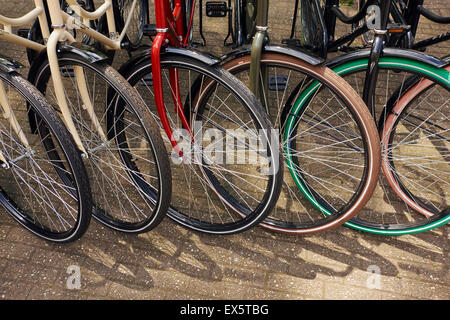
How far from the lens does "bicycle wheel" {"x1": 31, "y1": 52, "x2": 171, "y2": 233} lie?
2.16 meters

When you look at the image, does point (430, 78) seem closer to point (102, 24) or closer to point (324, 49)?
point (324, 49)

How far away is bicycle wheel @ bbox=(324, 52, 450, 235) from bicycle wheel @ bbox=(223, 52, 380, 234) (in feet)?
0.60

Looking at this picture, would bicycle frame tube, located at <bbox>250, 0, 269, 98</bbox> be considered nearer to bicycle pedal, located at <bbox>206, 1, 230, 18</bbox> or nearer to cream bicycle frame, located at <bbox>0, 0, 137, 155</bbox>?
cream bicycle frame, located at <bbox>0, 0, 137, 155</bbox>

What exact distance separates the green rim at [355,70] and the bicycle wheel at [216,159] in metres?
0.21

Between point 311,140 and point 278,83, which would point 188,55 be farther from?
point 278,83

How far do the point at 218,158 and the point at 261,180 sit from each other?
354 mm

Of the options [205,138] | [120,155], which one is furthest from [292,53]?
[120,155]

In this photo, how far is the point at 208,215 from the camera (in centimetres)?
286

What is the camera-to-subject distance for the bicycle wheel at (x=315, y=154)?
216cm

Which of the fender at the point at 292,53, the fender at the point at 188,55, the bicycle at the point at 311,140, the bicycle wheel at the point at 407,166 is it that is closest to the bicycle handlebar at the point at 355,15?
the bicycle wheel at the point at 407,166

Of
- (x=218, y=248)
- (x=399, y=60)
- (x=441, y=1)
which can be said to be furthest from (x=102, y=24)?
(x=441, y=1)
